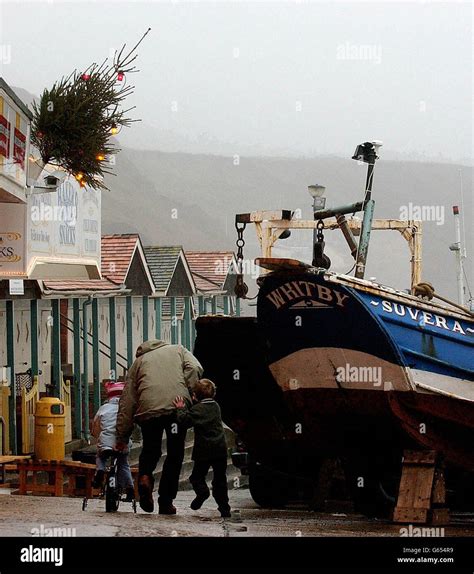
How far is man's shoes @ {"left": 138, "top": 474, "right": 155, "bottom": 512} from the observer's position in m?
13.5

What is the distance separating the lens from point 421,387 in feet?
47.2

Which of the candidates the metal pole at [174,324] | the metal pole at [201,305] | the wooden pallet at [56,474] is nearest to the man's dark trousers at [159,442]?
the wooden pallet at [56,474]

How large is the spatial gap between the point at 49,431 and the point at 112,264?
8.62 metres

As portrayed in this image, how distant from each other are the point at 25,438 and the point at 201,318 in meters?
5.72

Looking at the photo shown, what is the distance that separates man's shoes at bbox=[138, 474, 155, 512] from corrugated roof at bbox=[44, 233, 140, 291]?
10621mm

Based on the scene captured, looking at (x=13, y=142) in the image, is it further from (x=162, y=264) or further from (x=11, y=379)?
(x=162, y=264)

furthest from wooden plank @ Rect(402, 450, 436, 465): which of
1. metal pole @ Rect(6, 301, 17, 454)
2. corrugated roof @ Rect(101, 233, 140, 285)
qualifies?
corrugated roof @ Rect(101, 233, 140, 285)

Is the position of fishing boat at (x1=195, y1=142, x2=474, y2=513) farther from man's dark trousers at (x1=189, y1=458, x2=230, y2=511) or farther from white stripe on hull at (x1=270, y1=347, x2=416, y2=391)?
man's dark trousers at (x1=189, y1=458, x2=230, y2=511)

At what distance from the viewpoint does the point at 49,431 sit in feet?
68.2

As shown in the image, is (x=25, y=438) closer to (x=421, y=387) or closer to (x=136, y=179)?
(x=421, y=387)

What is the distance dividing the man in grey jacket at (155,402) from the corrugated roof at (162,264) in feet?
63.6

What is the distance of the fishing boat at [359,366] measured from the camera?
14398 millimetres

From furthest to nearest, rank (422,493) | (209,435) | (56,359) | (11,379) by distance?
(56,359)
(11,379)
(422,493)
(209,435)

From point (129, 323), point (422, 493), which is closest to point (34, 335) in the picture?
point (129, 323)
